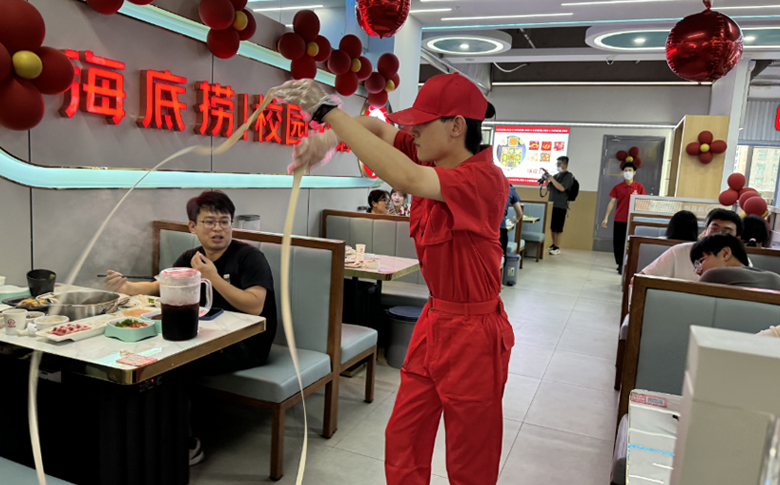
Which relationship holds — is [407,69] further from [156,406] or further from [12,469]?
[12,469]

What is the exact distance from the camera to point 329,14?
557cm

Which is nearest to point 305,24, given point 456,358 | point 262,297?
point 262,297

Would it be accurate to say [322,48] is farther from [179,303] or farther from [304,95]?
[304,95]

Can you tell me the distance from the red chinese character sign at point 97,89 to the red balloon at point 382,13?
147cm

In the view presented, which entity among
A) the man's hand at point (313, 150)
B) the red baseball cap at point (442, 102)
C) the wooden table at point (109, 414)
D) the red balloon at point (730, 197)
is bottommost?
the wooden table at point (109, 414)

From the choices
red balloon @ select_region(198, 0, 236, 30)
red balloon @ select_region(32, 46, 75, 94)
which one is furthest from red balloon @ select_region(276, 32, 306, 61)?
red balloon @ select_region(32, 46, 75, 94)

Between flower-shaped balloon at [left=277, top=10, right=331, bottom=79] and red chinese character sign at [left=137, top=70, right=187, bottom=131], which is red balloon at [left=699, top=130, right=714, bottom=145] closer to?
flower-shaped balloon at [left=277, top=10, right=331, bottom=79]

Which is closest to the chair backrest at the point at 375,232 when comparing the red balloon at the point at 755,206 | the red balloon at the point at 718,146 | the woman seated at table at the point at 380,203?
the woman seated at table at the point at 380,203

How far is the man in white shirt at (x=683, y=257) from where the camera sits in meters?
3.33

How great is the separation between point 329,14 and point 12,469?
5129 mm

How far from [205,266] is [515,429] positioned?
6.34 ft

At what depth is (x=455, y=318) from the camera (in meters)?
1.54

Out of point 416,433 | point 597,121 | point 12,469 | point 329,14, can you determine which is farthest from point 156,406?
point 597,121

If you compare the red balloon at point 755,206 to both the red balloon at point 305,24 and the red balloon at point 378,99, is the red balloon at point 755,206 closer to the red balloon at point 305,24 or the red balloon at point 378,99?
the red balloon at point 378,99
